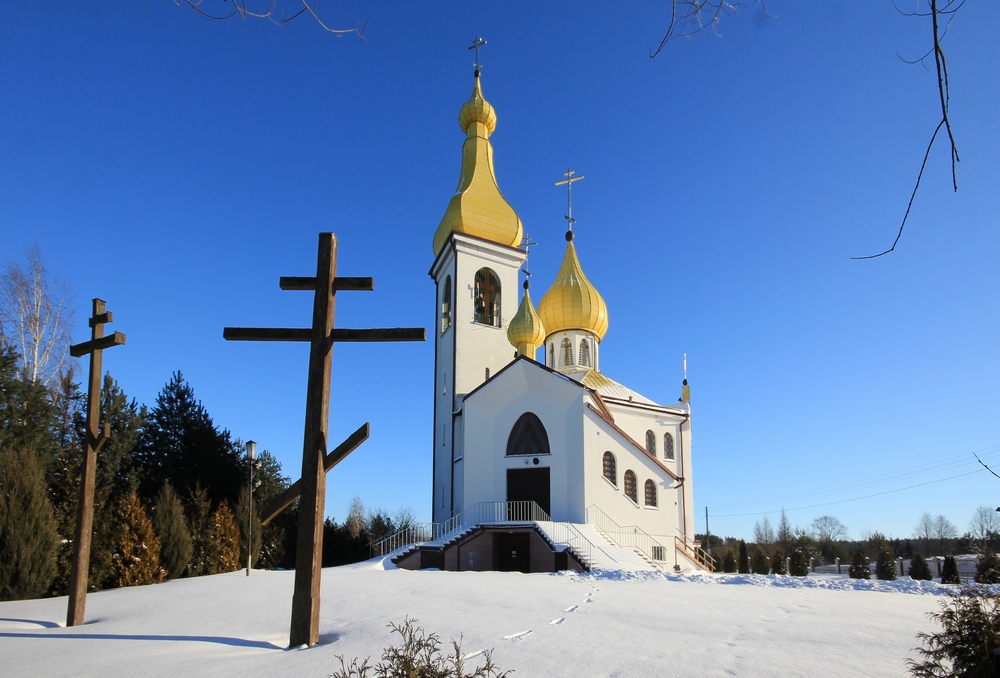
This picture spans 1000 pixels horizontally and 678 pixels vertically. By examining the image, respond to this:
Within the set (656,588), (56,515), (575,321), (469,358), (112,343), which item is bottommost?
(656,588)

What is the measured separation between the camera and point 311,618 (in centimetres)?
550

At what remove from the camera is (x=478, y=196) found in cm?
3022

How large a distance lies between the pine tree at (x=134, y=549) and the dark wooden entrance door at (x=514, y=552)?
1051 cm

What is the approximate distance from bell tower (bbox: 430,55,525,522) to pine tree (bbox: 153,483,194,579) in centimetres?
1260

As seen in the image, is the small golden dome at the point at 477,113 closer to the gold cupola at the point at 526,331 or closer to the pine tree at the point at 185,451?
the gold cupola at the point at 526,331

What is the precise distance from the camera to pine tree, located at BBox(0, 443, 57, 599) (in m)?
10.8

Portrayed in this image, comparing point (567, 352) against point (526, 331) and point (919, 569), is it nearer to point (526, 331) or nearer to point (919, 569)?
point (526, 331)

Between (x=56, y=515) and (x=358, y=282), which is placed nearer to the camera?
(x=358, y=282)

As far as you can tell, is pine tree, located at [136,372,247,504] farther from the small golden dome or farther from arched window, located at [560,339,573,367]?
the small golden dome

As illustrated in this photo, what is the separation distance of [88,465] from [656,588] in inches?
321

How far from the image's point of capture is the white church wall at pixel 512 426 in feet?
72.2

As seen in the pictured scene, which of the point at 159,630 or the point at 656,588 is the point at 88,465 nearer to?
the point at 159,630

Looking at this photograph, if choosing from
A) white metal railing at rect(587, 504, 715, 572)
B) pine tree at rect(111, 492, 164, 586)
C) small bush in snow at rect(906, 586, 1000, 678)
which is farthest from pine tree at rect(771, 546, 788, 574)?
small bush in snow at rect(906, 586, 1000, 678)

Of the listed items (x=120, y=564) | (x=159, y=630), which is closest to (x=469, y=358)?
(x=120, y=564)
